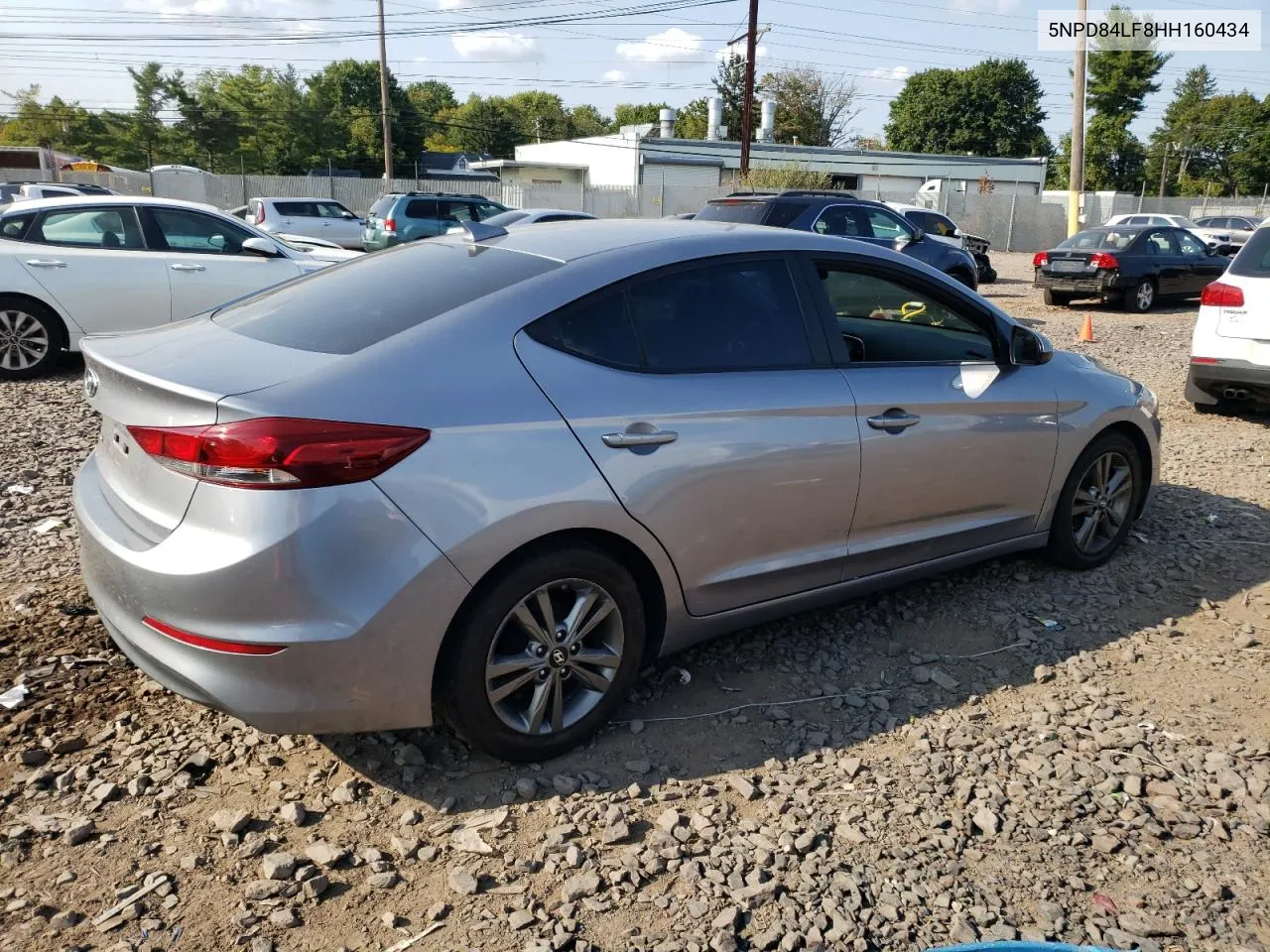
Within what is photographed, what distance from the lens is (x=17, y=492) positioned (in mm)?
5668

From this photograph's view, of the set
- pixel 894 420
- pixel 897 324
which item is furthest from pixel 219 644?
pixel 897 324

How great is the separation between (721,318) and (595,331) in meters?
0.57

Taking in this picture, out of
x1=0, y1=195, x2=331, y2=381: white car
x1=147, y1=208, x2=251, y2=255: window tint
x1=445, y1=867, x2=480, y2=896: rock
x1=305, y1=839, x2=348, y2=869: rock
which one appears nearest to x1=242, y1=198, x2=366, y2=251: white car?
x1=147, y1=208, x2=251, y2=255: window tint

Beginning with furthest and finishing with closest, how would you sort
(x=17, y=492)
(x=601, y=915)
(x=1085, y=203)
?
(x=1085, y=203), (x=17, y=492), (x=601, y=915)

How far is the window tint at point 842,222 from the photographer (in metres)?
14.1

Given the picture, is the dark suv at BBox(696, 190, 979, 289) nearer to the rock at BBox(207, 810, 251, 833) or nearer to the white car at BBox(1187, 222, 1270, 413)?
the white car at BBox(1187, 222, 1270, 413)

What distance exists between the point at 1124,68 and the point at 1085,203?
1145 inches

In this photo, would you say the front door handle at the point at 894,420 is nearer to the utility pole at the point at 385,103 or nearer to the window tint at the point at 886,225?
the window tint at the point at 886,225

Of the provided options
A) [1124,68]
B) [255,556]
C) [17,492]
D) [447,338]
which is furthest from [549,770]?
[1124,68]

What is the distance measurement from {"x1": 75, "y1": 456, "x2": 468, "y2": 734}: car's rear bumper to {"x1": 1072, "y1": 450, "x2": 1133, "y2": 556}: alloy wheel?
11.0 feet

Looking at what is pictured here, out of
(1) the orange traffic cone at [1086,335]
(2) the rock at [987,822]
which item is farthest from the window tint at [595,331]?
(1) the orange traffic cone at [1086,335]

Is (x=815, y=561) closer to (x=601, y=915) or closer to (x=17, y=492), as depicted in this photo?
(x=601, y=915)

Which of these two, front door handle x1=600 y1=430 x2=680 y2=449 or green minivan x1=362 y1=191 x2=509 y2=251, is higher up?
green minivan x1=362 y1=191 x2=509 y2=251

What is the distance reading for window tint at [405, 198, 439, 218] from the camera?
70.2 ft
